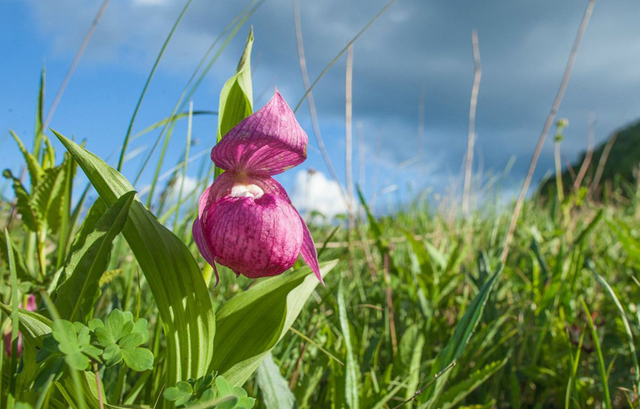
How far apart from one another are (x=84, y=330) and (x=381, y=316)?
52.3 inches

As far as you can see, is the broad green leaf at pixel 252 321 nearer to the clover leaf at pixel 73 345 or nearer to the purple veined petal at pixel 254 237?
the purple veined petal at pixel 254 237

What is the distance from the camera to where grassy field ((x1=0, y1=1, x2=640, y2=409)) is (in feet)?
2.61

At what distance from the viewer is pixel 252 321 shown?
3.44ft

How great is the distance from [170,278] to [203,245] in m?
0.09

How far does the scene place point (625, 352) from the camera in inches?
64.3

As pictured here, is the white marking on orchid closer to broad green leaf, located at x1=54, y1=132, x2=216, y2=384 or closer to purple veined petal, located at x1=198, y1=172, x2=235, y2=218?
purple veined petal, located at x1=198, y1=172, x2=235, y2=218

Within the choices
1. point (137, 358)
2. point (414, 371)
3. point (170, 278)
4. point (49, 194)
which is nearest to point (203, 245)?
point (170, 278)

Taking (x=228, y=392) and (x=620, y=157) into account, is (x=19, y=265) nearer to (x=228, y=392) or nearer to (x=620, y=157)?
(x=228, y=392)

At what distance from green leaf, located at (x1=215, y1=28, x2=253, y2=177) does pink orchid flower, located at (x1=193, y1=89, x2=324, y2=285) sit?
78 mm

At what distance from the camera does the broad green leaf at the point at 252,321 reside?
1.04m

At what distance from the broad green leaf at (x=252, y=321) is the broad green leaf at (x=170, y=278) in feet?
0.19

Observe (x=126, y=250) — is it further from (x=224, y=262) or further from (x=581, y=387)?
(x=581, y=387)

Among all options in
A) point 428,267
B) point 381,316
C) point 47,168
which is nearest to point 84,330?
point 47,168

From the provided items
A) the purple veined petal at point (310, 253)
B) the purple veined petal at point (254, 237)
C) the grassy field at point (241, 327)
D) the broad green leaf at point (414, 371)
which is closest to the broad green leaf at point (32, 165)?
the grassy field at point (241, 327)
